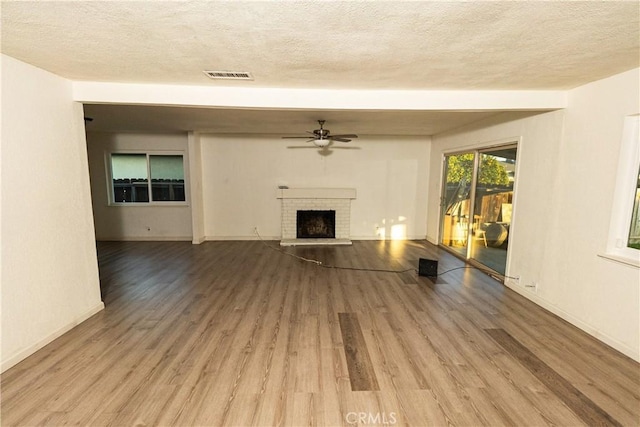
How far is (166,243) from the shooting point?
6.17 meters

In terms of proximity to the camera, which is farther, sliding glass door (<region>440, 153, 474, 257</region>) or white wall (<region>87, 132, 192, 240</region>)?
white wall (<region>87, 132, 192, 240</region>)

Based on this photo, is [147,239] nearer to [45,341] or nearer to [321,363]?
[45,341]

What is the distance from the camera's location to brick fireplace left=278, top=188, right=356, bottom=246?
20.4ft

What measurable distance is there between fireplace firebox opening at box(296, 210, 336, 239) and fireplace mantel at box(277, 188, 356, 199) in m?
0.40

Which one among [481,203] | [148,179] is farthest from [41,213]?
[481,203]

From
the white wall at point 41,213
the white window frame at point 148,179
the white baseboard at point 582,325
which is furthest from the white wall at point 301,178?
the white wall at point 41,213

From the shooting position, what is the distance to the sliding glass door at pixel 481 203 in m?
4.09

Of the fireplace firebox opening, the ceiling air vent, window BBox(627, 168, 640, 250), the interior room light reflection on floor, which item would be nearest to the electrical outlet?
window BBox(627, 168, 640, 250)

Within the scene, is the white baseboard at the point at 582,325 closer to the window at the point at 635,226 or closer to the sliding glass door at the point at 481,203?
the sliding glass door at the point at 481,203

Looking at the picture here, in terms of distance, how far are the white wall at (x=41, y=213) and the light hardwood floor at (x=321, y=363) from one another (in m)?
0.27

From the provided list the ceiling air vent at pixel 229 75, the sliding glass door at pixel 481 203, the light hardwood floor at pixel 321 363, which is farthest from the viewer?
the sliding glass door at pixel 481 203

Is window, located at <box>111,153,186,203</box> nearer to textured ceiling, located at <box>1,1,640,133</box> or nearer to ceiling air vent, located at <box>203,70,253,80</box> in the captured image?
textured ceiling, located at <box>1,1,640,133</box>

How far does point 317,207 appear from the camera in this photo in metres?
6.35

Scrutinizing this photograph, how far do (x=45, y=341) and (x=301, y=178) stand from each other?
15.9 feet
